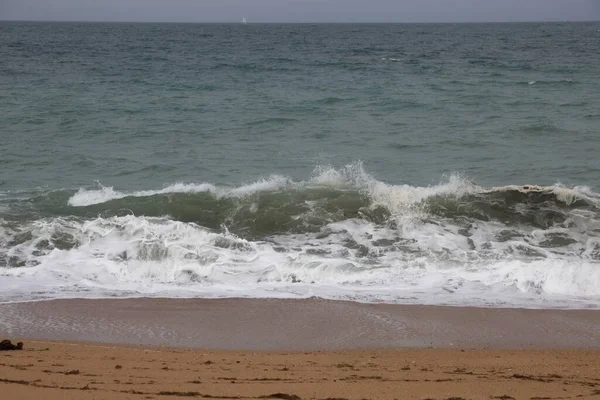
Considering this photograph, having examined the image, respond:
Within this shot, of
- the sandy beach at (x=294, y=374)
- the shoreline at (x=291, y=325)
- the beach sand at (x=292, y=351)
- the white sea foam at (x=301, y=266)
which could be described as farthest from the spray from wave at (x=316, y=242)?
the sandy beach at (x=294, y=374)

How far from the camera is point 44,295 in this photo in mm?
7855

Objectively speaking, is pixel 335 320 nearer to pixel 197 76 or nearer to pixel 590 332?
pixel 590 332

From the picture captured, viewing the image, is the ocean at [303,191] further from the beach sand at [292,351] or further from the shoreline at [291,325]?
the beach sand at [292,351]

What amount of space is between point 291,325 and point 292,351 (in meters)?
0.65

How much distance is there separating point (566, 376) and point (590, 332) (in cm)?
165

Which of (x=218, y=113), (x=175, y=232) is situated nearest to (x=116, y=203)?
(x=175, y=232)

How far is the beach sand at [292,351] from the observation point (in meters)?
4.98

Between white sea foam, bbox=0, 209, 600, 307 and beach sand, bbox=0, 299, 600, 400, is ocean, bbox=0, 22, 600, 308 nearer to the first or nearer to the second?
white sea foam, bbox=0, 209, 600, 307

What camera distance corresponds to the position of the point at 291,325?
7.17m

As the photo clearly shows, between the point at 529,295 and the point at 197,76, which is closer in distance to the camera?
the point at 529,295

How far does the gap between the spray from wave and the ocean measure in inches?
1.3

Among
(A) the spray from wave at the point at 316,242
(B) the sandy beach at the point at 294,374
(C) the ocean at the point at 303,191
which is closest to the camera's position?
(B) the sandy beach at the point at 294,374

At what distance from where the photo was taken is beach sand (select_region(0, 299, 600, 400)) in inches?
196

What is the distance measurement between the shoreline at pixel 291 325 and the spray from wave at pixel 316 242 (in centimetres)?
33
